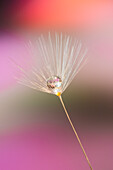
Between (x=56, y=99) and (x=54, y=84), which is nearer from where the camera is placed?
(x=54, y=84)

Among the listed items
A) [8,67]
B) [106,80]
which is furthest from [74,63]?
[8,67]

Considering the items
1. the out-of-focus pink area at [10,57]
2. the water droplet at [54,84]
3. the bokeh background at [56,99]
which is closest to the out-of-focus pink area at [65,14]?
the bokeh background at [56,99]

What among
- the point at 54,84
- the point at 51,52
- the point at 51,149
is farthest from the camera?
the point at 51,149

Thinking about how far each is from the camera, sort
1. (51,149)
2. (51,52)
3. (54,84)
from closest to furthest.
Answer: (54,84) < (51,52) < (51,149)

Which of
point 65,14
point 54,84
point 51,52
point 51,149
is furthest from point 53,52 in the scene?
point 54,84

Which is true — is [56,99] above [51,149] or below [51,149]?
above

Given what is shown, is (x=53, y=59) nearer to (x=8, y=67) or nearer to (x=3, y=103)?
(x=8, y=67)

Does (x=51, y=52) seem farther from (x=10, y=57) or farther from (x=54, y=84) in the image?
(x=54, y=84)
